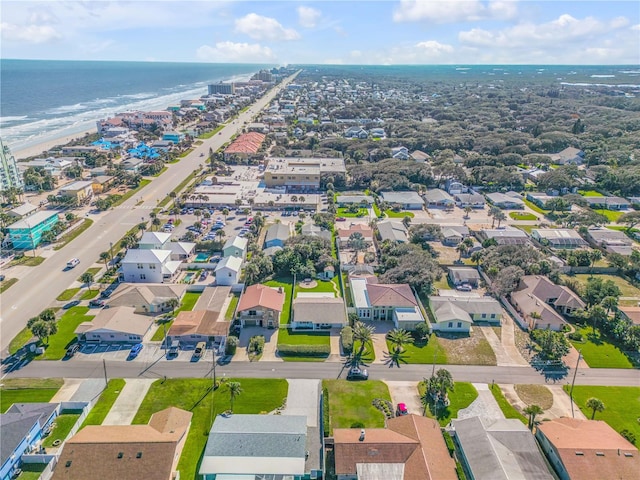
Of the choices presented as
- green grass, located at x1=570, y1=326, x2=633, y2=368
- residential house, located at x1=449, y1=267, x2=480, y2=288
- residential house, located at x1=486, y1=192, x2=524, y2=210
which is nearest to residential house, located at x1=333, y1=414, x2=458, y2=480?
green grass, located at x1=570, y1=326, x2=633, y2=368

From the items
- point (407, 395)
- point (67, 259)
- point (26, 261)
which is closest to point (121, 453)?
point (407, 395)

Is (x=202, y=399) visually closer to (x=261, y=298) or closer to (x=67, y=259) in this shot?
(x=261, y=298)

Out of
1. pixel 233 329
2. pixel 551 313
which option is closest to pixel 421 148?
pixel 551 313

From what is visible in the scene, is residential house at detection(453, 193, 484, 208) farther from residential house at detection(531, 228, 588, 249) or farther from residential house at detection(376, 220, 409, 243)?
residential house at detection(376, 220, 409, 243)

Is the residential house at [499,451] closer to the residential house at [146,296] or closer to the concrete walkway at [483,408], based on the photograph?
the concrete walkway at [483,408]

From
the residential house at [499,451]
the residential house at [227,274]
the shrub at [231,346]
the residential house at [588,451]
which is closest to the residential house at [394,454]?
the residential house at [499,451]

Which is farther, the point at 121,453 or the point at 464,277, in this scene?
the point at 464,277

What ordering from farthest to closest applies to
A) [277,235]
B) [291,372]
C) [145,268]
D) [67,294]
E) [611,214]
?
[611,214] → [277,235] → [145,268] → [67,294] → [291,372]
